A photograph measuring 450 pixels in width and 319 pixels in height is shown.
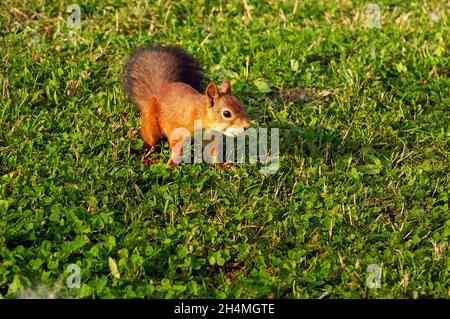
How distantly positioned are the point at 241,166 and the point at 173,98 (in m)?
0.67

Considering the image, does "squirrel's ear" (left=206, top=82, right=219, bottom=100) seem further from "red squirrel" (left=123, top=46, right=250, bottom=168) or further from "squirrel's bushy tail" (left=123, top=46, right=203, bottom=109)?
"squirrel's bushy tail" (left=123, top=46, right=203, bottom=109)

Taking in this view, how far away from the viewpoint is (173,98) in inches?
196

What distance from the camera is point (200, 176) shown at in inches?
187

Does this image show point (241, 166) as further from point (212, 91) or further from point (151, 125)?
point (151, 125)

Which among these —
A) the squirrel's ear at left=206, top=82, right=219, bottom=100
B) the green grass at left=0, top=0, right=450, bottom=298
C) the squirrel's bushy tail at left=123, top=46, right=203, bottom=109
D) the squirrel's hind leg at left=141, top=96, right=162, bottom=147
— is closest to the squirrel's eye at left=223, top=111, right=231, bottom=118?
the squirrel's ear at left=206, top=82, right=219, bottom=100

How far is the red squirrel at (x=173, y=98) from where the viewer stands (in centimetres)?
471

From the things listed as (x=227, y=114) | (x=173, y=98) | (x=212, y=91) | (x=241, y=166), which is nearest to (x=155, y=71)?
(x=173, y=98)

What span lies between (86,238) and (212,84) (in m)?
1.32

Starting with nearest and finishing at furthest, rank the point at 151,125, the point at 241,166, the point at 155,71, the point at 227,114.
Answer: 1. the point at 227,114
2. the point at 241,166
3. the point at 151,125
4. the point at 155,71

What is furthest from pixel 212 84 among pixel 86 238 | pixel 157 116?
pixel 86 238

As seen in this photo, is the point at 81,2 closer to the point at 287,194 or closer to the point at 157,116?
the point at 157,116

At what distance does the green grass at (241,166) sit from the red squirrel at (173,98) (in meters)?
0.18

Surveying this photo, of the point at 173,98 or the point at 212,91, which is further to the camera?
the point at 173,98
